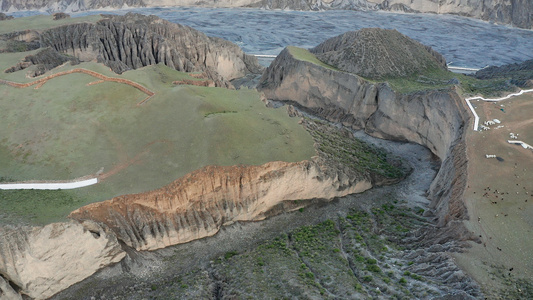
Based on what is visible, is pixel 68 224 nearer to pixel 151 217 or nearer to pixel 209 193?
pixel 151 217

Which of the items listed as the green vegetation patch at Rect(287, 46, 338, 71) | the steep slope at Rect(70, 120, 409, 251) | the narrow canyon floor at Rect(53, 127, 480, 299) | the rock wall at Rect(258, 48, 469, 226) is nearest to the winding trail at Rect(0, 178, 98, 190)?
the steep slope at Rect(70, 120, 409, 251)

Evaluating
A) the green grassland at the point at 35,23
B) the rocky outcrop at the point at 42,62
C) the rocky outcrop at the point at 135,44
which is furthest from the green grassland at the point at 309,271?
the green grassland at the point at 35,23

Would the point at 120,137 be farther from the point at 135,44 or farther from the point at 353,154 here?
the point at 135,44

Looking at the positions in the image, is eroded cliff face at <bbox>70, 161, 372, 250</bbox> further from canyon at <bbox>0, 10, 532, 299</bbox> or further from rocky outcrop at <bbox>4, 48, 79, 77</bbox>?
rocky outcrop at <bbox>4, 48, 79, 77</bbox>

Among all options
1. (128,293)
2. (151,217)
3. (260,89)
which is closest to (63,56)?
(260,89)

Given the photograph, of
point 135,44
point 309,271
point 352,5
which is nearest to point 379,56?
point 135,44
